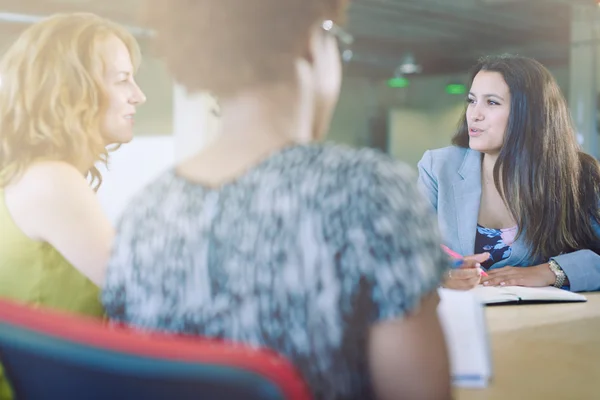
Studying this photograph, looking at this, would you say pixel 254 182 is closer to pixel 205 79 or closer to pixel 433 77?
pixel 205 79

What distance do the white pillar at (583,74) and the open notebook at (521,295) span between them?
1.44ft

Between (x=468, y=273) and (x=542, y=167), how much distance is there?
353 millimetres

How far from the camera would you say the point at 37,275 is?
1468 mm

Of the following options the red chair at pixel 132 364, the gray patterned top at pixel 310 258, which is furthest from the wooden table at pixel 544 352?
the red chair at pixel 132 364

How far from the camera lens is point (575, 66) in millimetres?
1811

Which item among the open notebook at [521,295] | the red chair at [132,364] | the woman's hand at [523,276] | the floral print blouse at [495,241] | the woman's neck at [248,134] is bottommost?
the open notebook at [521,295]

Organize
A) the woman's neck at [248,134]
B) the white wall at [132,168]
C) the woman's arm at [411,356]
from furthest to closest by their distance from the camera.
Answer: the white wall at [132,168]
the woman's neck at [248,134]
the woman's arm at [411,356]

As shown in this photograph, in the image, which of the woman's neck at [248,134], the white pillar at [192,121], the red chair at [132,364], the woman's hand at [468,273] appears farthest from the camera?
the woman's hand at [468,273]

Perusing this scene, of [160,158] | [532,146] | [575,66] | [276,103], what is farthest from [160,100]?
[575,66]

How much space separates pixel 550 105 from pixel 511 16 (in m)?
0.28

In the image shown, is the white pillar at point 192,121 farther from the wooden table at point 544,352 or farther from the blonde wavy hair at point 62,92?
the wooden table at point 544,352

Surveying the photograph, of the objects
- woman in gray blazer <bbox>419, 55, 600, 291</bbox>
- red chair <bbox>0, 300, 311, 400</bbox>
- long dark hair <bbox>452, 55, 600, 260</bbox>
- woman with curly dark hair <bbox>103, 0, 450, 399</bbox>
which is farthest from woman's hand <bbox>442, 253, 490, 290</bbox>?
red chair <bbox>0, 300, 311, 400</bbox>

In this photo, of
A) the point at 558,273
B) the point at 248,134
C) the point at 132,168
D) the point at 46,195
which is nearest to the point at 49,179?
the point at 46,195

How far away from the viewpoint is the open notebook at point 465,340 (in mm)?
1102
